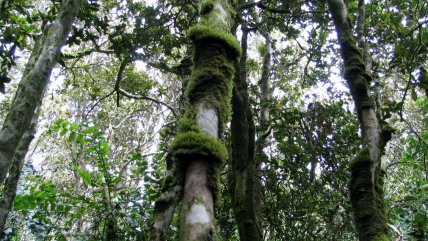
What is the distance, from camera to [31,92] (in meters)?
3.10

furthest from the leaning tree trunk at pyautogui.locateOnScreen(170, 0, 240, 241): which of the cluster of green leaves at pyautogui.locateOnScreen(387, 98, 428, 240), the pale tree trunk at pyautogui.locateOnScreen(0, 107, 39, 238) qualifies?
the cluster of green leaves at pyautogui.locateOnScreen(387, 98, 428, 240)

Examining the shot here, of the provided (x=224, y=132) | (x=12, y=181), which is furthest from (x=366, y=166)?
(x=12, y=181)

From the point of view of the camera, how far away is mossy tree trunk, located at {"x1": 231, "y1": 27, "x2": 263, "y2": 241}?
4.03 metres

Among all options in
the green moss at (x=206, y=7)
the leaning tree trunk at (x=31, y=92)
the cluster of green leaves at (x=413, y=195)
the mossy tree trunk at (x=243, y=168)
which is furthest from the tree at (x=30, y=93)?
the cluster of green leaves at (x=413, y=195)

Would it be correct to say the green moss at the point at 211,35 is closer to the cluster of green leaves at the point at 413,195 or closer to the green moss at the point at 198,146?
the green moss at the point at 198,146

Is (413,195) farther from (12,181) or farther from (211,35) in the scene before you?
(12,181)

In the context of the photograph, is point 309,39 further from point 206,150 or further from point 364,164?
point 206,150

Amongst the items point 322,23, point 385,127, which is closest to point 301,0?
point 322,23

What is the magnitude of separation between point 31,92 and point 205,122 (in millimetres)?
1728

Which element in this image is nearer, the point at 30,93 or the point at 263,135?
the point at 30,93

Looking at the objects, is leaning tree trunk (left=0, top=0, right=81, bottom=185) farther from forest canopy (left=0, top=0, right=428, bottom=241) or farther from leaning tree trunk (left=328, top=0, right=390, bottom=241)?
leaning tree trunk (left=328, top=0, right=390, bottom=241)

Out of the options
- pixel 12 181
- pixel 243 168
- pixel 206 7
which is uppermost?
pixel 206 7

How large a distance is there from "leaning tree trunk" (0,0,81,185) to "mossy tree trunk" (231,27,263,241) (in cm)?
181

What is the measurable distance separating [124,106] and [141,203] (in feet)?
32.4
